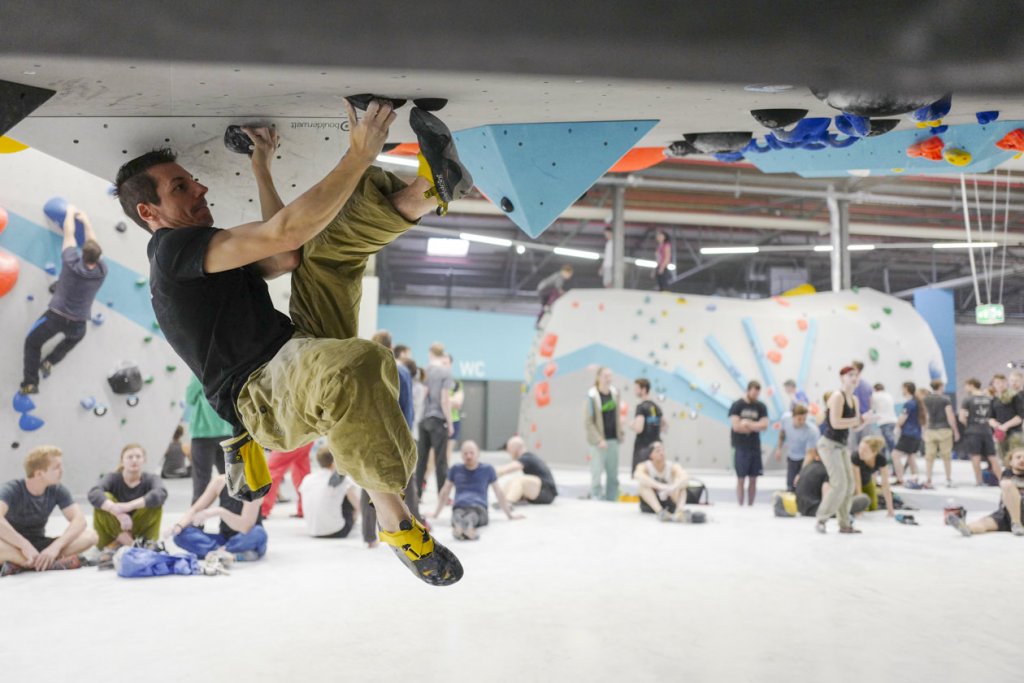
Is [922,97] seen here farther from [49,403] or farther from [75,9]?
[49,403]

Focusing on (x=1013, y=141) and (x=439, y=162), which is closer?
Result: (x=439, y=162)

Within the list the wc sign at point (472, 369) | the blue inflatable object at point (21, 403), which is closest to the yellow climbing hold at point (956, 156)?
the blue inflatable object at point (21, 403)

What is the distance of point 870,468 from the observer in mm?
7816

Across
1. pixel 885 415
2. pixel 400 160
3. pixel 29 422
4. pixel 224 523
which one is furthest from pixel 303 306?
pixel 885 415

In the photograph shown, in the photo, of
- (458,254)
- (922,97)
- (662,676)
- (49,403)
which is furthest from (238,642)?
(458,254)

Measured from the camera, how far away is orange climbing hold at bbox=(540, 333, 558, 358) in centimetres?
1264

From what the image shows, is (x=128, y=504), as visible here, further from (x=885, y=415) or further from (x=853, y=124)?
(x=885, y=415)

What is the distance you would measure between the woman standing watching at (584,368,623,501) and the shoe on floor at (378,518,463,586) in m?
6.52

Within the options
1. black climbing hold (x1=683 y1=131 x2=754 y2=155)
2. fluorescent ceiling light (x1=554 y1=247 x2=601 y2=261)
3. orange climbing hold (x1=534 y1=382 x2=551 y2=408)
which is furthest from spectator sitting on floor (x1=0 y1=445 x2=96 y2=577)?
fluorescent ceiling light (x1=554 y1=247 x2=601 y2=261)

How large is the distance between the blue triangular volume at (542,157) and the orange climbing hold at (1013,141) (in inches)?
75.2

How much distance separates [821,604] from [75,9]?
173 inches

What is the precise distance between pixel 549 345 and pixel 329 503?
6791 mm

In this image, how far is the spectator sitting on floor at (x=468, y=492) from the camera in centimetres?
632

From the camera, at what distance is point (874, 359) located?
12.8 metres
